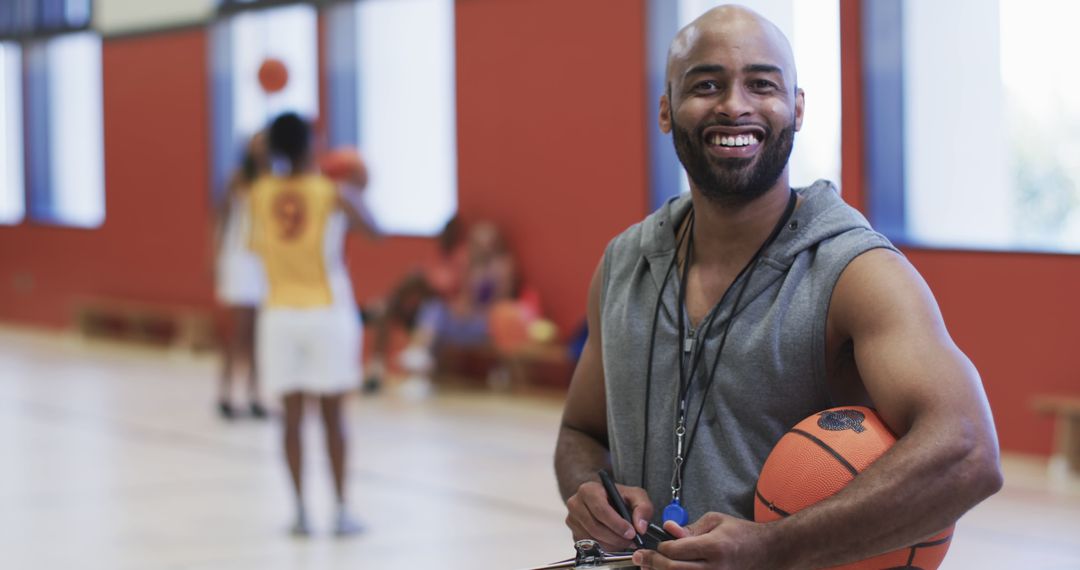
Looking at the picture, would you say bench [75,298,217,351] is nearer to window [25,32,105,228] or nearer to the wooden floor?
window [25,32,105,228]

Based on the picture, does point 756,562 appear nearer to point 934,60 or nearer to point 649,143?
point 934,60

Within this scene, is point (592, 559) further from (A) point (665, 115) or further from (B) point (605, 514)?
(A) point (665, 115)

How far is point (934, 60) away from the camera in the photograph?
21.9 ft

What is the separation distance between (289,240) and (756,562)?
394 cm

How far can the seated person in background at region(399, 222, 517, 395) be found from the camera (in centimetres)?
855

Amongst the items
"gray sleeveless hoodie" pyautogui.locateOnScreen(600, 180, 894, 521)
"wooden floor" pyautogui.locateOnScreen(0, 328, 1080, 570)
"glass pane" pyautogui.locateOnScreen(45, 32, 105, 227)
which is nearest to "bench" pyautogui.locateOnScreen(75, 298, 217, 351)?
"glass pane" pyautogui.locateOnScreen(45, 32, 105, 227)

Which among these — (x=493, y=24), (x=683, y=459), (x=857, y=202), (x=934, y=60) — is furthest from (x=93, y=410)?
(x=683, y=459)

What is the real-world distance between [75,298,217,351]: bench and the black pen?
9745mm

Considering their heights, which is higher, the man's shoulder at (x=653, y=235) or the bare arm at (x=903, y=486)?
the man's shoulder at (x=653, y=235)

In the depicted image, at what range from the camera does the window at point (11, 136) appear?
13.9 meters

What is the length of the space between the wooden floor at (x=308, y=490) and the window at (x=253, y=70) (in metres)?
2.58

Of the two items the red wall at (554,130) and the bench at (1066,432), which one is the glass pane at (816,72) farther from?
the bench at (1066,432)

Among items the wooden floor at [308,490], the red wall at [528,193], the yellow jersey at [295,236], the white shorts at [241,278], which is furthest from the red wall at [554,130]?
the yellow jersey at [295,236]

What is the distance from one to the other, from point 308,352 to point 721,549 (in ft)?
12.8
